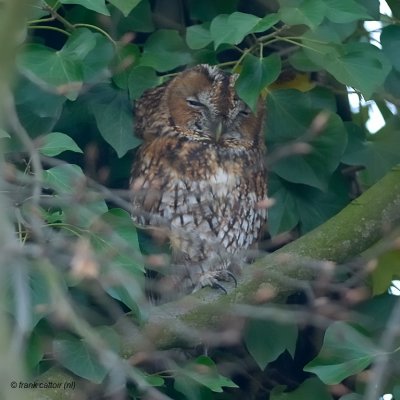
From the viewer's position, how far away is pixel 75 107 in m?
3.54

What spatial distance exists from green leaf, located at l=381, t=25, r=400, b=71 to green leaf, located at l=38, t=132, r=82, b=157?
1167mm

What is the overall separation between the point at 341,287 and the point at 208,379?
44 centimetres

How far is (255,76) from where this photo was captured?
3287 millimetres

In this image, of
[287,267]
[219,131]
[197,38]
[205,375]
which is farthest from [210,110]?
[205,375]

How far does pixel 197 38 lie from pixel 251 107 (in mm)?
340

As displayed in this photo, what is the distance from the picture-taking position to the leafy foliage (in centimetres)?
292

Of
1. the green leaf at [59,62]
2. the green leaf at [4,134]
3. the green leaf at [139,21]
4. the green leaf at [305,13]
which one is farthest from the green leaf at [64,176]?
the green leaf at [139,21]

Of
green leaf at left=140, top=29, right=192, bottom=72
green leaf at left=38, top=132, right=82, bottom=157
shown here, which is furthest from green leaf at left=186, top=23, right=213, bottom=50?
green leaf at left=38, top=132, right=82, bottom=157

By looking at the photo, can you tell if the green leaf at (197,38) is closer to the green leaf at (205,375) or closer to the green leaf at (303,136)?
the green leaf at (303,136)

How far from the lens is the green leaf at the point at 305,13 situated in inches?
122

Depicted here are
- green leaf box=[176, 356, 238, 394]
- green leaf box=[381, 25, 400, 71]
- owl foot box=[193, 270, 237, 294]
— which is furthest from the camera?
green leaf box=[381, 25, 400, 71]

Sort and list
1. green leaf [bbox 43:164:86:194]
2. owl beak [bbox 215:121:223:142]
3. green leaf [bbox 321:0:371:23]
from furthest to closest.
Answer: owl beak [bbox 215:121:223:142] < green leaf [bbox 321:0:371:23] < green leaf [bbox 43:164:86:194]

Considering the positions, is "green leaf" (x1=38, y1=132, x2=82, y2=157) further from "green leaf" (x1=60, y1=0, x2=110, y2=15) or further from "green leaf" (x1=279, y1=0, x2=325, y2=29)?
"green leaf" (x1=279, y1=0, x2=325, y2=29)

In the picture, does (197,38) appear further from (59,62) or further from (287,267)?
(287,267)
